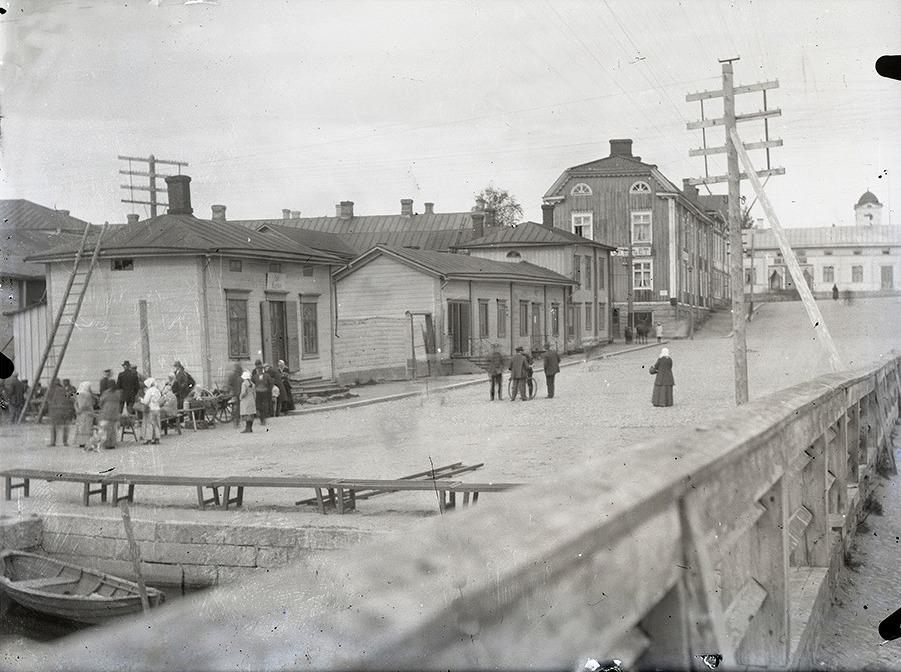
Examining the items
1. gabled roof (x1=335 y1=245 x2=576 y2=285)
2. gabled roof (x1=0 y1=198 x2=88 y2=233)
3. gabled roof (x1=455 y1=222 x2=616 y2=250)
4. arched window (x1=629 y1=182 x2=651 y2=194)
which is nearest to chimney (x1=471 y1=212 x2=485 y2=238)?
gabled roof (x1=455 y1=222 x2=616 y2=250)

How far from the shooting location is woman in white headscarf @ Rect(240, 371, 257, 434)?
10.3 feet

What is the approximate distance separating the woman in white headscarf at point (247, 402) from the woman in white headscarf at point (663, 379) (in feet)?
17.4

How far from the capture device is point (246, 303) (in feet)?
10.2

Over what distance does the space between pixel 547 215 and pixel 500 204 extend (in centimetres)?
106

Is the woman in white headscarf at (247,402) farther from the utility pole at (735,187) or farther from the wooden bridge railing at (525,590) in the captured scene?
the utility pole at (735,187)

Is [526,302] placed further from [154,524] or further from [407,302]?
[154,524]

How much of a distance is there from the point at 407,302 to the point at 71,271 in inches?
60.2

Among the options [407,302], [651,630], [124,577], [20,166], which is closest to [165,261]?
[20,166]

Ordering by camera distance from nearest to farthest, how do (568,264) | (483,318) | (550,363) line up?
(483,318)
(550,363)
(568,264)

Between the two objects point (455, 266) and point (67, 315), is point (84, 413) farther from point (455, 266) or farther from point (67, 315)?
point (455, 266)

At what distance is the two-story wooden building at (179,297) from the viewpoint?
9.04 ft

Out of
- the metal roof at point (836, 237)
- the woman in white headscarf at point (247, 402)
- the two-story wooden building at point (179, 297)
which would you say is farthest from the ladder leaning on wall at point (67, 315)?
the metal roof at point (836, 237)

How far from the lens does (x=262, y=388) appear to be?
3.32 metres

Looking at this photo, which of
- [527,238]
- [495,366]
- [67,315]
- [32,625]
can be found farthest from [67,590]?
[527,238]
